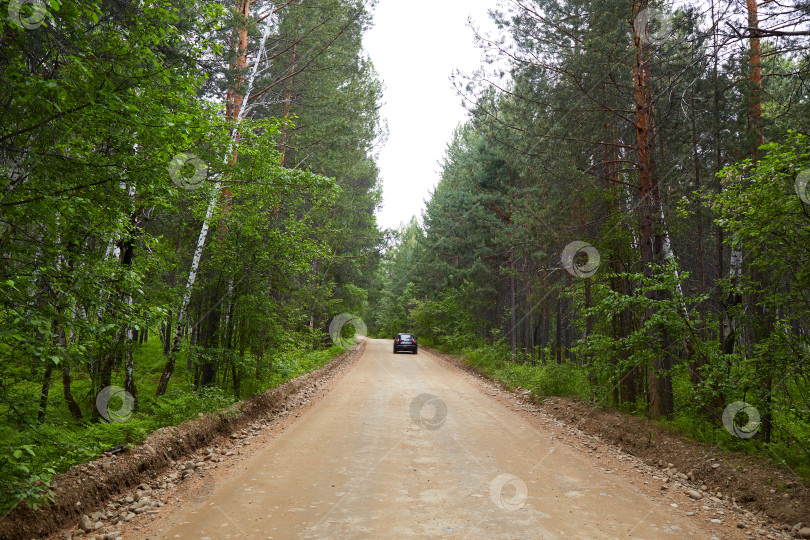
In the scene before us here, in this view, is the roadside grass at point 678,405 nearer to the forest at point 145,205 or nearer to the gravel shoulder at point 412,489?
the gravel shoulder at point 412,489

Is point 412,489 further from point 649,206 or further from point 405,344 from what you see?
point 405,344

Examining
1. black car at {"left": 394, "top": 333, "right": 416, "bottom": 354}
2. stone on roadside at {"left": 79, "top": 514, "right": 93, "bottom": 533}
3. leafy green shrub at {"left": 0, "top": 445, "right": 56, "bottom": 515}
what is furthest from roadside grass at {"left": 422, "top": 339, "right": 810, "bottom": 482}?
black car at {"left": 394, "top": 333, "right": 416, "bottom": 354}

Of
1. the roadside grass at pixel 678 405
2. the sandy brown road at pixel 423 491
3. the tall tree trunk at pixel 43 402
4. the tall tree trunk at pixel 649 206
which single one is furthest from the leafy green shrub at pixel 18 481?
the tall tree trunk at pixel 649 206

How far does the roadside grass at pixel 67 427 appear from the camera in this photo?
3.67 m

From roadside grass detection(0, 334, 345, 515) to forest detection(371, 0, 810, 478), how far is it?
692 cm

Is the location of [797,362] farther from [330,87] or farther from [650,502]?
[330,87]

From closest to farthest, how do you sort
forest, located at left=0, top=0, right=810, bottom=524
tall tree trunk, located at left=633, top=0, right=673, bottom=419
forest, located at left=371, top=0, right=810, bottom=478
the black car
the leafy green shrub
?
the leafy green shrub, forest, located at left=0, top=0, right=810, bottom=524, forest, located at left=371, top=0, right=810, bottom=478, tall tree trunk, located at left=633, top=0, right=673, bottom=419, the black car

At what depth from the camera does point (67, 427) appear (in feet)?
23.1

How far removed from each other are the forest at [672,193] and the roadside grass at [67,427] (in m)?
6.92

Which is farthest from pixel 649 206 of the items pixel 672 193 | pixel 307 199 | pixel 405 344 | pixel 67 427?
pixel 405 344

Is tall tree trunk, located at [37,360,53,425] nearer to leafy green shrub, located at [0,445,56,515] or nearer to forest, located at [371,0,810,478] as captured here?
leafy green shrub, located at [0,445,56,515]

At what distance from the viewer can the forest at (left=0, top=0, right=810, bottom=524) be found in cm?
419

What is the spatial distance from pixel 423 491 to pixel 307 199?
47.3 ft

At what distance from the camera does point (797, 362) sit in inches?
210
